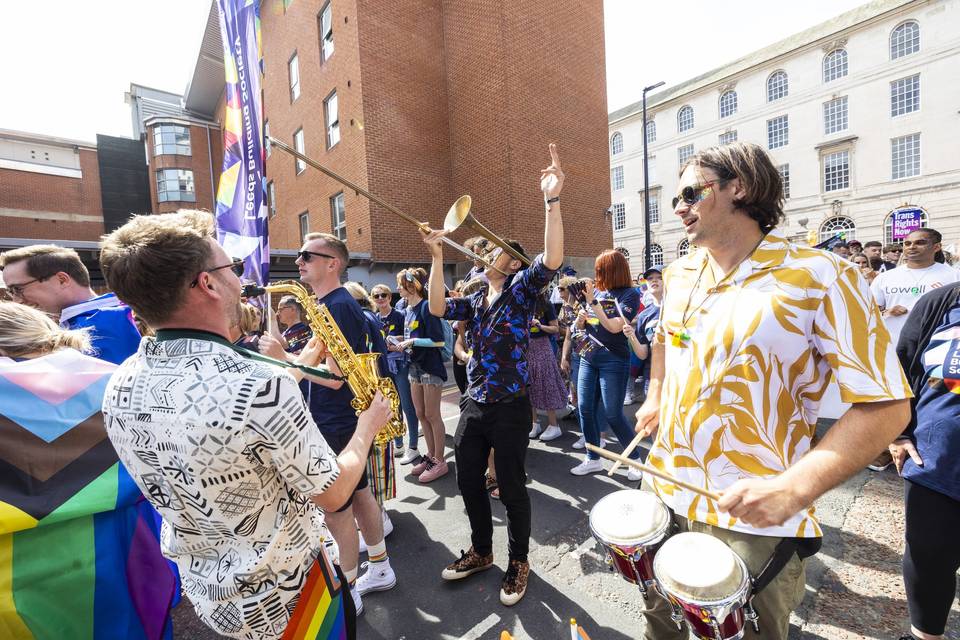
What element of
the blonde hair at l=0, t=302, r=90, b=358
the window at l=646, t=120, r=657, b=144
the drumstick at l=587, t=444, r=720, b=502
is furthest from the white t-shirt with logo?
the window at l=646, t=120, r=657, b=144

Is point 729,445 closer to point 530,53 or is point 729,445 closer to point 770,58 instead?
point 530,53

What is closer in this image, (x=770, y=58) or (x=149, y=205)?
(x=149, y=205)

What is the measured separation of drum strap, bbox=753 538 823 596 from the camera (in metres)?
1.41

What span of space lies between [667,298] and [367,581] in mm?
2666

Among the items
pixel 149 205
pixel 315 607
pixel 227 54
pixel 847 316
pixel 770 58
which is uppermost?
pixel 770 58

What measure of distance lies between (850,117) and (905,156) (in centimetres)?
431

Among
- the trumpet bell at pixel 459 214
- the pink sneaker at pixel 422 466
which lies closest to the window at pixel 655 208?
the pink sneaker at pixel 422 466

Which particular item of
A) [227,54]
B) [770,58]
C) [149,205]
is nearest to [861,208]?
[770,58]

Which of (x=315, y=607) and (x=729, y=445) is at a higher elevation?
(x=729, y=445)

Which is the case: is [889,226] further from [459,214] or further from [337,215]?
[459,214]

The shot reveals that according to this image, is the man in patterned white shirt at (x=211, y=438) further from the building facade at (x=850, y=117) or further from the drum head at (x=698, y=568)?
the building facade at (x=850, y=117)

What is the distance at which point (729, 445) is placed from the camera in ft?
4.94

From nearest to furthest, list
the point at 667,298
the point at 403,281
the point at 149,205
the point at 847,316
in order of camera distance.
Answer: the point at 847,316 → the point at 667,298 → the point at 403,281 → the point at 149,205

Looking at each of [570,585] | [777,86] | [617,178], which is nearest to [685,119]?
[777,86]
